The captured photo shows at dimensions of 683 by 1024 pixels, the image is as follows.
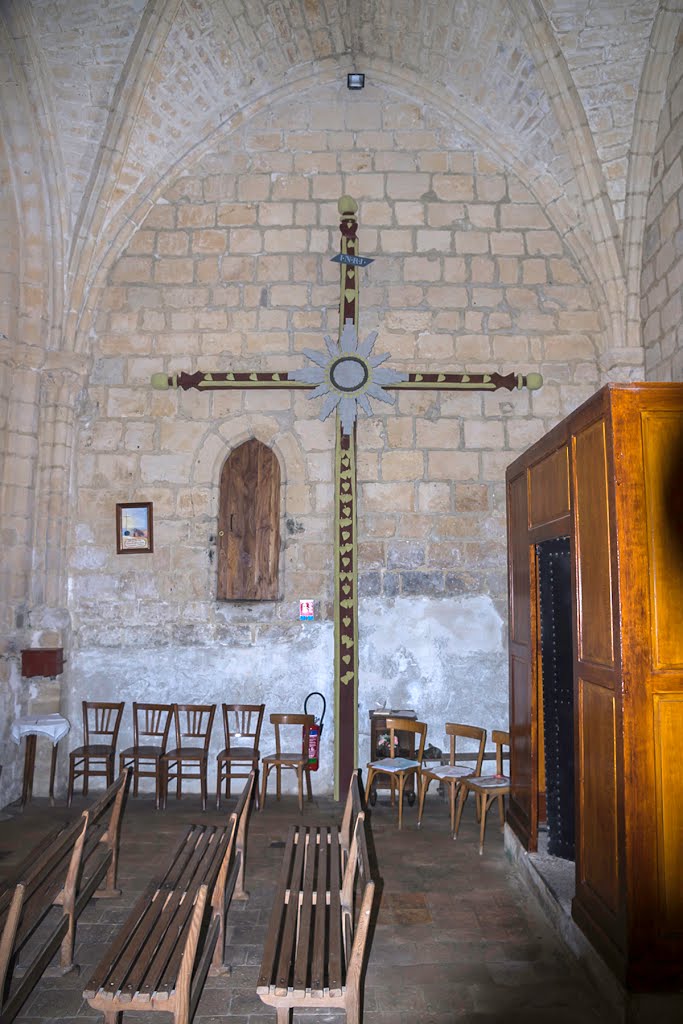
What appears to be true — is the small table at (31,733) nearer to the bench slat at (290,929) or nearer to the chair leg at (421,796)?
the chair leg at (421,796)

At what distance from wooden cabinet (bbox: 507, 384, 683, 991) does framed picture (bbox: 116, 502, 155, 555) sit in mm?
3971

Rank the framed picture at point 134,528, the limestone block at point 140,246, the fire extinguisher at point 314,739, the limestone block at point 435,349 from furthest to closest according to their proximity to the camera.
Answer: the limestone block at point 140,246, the limestone block at point 435,349, the framed picture at point 134,528, the fire extinguisher at point 314,739

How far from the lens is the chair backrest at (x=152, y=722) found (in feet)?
18.3

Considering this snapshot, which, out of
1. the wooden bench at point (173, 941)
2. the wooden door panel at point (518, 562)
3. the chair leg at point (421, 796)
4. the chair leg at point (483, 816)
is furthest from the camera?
the chair leg at point (421, 796)

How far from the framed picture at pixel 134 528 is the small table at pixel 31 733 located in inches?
56.9

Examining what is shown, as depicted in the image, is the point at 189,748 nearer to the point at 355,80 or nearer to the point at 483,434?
the point at 483,434

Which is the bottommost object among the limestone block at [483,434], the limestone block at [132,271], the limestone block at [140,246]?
the limestone block at [483,434]

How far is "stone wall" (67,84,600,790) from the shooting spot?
5977 millimetres

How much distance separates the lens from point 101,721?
5.80 m

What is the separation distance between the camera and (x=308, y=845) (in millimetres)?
3352

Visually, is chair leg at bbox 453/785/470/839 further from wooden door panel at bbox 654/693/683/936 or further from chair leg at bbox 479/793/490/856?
wooden door panel at bbox 654/693/683/936

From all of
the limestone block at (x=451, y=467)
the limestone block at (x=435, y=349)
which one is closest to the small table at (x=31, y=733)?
the limestone block at (x=451, y=467)

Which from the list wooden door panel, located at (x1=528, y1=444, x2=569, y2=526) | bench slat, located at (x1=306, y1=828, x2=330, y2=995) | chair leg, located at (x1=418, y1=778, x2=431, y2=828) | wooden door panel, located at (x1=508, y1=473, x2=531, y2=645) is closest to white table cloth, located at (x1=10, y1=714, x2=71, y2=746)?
chair leg, located at (x1=418, y1=778, x2=431, y2=828)

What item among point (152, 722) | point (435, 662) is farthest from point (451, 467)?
point (152, 722)
